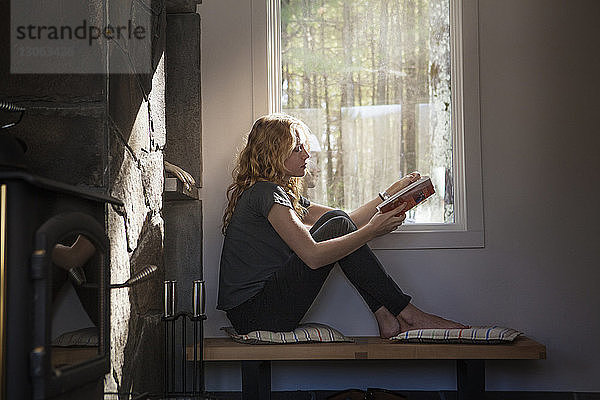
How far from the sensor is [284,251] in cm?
317

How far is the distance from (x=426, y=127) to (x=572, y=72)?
0.67 m

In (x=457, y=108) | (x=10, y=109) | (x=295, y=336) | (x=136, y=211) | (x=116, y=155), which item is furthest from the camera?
(x=457, y=108)

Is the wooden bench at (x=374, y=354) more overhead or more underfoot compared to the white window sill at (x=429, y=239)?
more underfoot

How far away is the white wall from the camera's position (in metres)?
3.39

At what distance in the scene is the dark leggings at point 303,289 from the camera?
10.1 ft

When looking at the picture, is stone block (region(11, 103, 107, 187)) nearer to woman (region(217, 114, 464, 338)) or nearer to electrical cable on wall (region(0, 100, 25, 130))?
electrical cable on wall (region(0, 100, 25, 130))

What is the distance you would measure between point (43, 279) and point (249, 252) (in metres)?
1.65

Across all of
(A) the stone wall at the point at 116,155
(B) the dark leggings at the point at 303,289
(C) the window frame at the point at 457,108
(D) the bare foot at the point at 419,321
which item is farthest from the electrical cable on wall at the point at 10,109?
(D) the bare foot at the point at 419,321

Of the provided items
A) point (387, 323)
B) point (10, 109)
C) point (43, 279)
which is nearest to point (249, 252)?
point (387, 323)

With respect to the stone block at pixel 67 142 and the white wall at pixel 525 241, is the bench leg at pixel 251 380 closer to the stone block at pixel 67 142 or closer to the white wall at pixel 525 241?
the white wall at pixel 525 241

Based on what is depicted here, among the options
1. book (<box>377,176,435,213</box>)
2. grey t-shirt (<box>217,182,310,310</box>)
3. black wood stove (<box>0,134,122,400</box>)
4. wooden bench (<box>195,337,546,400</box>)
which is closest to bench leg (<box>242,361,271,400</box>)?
wooden bench (<box>195,337,546,400</box>)

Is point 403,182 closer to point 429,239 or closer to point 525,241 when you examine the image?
point 429,239

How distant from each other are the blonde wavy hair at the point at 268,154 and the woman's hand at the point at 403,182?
428 millimetres

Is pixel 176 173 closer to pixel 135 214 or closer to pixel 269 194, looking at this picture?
pixel 269 194
